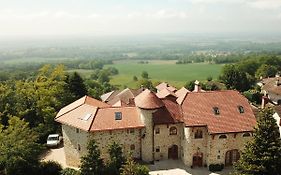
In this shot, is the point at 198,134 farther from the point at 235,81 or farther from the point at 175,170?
the point at 235,81

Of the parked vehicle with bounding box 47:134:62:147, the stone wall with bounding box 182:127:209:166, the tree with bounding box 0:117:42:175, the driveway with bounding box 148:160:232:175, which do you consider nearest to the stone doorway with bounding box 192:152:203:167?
the stone wall with bounding box 182:127:209:166

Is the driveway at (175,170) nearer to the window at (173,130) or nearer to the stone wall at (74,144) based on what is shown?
the window at (173,130)

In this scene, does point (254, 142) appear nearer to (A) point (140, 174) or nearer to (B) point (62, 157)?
(A) point (140, 174)

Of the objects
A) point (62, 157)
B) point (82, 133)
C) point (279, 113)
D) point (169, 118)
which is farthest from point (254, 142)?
point (62, 157)

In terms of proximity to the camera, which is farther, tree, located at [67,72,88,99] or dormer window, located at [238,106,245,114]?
tree, located at [67,72,88,99]

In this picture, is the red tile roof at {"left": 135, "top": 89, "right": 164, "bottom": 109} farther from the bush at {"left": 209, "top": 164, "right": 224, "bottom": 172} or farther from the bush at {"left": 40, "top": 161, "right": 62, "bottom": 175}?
the bush at {"left": 40, "top": 161, "right": 62, "bottom": 175}
